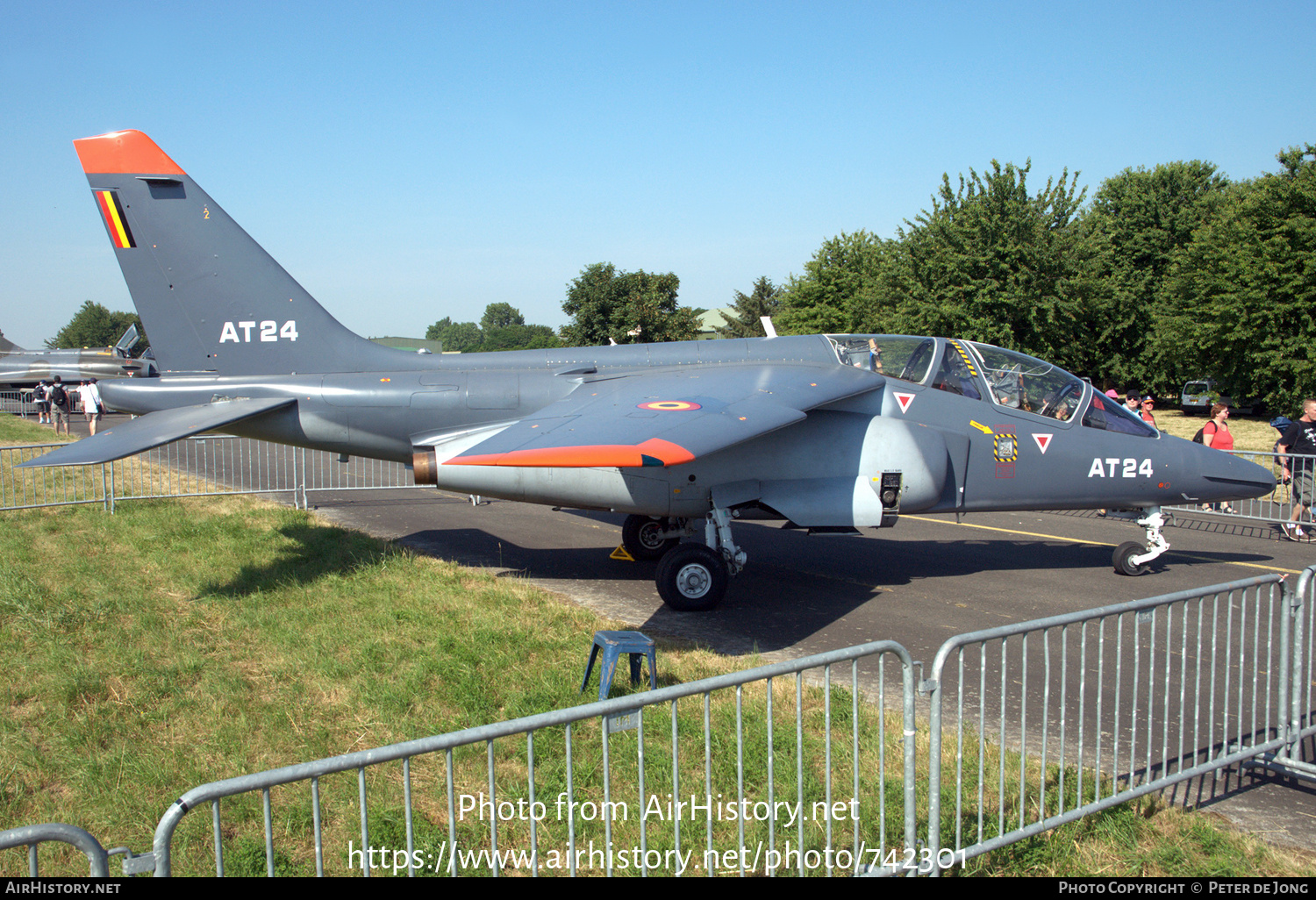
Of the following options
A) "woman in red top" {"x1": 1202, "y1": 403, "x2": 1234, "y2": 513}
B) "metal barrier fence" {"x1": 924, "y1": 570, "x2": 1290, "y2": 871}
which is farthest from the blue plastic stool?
"woman in red top" {"x1": 1202, "y1": 403, "x2": 1234, "y2": 513}

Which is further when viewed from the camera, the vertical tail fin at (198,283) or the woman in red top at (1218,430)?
the woman in red top at (1218,430)

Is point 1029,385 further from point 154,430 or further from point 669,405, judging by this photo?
point 154,430

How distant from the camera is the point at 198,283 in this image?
9.42m

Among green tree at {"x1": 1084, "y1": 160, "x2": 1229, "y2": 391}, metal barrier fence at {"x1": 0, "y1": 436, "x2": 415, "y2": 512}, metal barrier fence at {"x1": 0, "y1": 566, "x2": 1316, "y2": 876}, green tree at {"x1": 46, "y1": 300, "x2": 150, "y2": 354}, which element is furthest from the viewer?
green tree at {"x1": 46, "y1": 300, "x2": 150, "y2": 354}

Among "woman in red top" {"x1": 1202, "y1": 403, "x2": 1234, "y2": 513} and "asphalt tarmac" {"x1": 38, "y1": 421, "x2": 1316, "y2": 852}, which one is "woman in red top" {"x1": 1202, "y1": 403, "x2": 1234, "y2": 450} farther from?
"asphalt tarmac" {"x1": 38, "y1": 421, "x2": 1316, "y2": 852}

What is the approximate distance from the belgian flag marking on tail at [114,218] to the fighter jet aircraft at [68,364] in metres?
37.0

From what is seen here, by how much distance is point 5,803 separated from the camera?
14.5 feet

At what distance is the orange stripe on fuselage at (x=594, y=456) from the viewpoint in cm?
625

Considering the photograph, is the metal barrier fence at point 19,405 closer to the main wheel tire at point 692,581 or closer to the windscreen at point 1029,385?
the main wheel tire at point 692,581

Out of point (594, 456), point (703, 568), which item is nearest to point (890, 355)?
point (703, 568)

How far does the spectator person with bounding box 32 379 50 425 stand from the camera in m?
35.7

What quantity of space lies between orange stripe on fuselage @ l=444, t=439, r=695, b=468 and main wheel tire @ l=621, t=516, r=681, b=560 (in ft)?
14.8

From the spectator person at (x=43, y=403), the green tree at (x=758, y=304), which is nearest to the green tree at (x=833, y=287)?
the green tree at (x=758, y=304)
